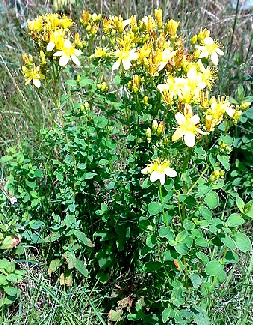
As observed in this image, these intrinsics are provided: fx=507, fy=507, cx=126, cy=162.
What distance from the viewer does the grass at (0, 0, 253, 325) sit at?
184cm

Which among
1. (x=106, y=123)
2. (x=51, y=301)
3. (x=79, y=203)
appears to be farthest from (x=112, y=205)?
(x=51, y=301)

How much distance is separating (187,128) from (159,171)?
0.14 m

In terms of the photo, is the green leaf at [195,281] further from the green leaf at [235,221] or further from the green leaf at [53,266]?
the green leaf at [53,266]

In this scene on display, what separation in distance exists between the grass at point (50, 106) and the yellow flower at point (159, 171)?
63 cm

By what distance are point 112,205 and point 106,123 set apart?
0.31 m

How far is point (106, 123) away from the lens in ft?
5.58

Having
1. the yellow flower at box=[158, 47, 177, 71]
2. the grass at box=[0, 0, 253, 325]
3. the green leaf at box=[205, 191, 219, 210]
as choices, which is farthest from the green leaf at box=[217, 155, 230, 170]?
the grass at box=[0, 0, 253, 325]

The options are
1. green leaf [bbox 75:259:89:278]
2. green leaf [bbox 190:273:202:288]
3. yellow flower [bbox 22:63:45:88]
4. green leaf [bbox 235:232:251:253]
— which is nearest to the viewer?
green leaf [bbox 235:232:251:253]

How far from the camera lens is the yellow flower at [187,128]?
4.33 feet

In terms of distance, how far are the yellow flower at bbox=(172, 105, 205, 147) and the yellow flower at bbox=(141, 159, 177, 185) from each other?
8 cm

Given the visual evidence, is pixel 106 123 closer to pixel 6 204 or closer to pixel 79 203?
pixel 79 203

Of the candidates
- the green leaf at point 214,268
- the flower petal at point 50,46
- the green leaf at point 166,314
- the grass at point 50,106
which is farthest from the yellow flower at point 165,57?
the grass at point 50,106

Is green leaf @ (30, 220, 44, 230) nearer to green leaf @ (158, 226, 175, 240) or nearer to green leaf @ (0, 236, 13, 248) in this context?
green leaf @ (0, 236, 13, 248)

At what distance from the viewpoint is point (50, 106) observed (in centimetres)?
256
